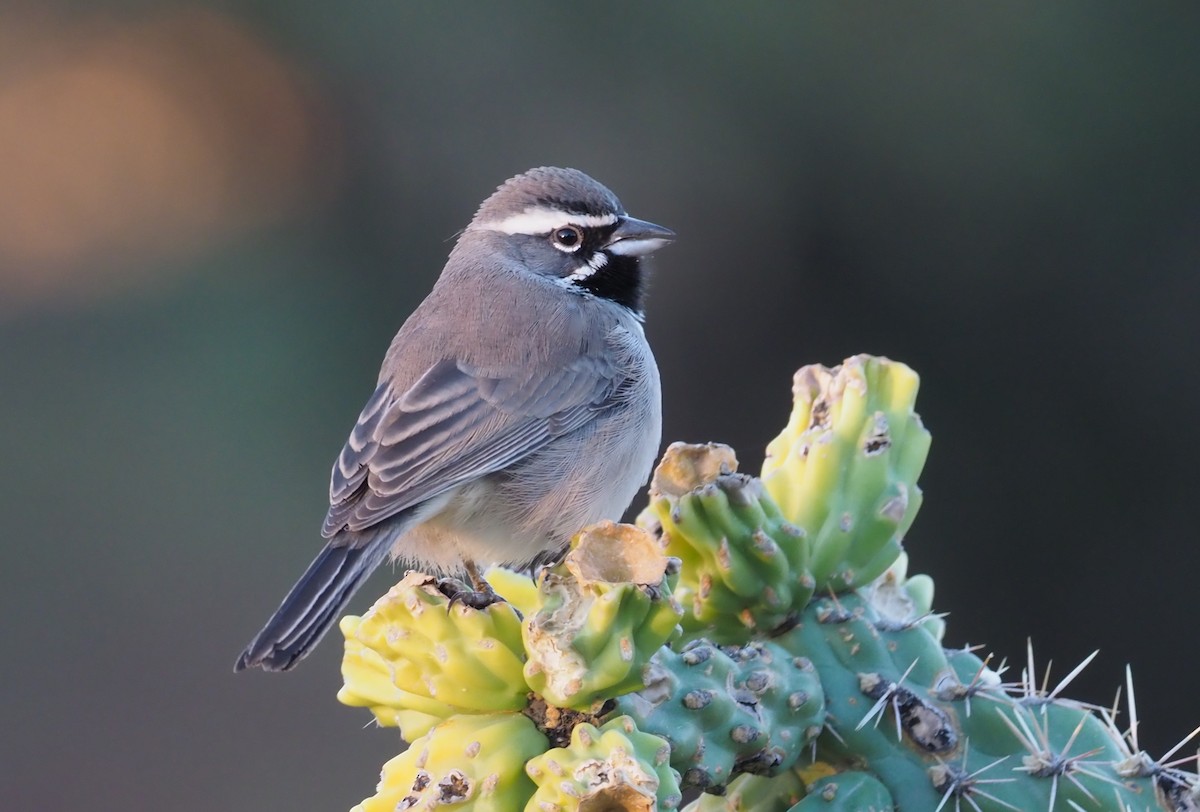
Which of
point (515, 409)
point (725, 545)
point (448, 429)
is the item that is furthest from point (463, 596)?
point (515, 409)

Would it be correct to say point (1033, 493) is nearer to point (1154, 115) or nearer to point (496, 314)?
point (1154, 115)

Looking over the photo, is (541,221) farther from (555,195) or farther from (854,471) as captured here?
(854,471)

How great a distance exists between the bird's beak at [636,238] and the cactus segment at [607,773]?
8.63 ft

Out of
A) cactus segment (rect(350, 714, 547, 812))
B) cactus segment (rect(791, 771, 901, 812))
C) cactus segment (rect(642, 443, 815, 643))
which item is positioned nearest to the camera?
cactus segment (rect(350, 714, 547, 812))

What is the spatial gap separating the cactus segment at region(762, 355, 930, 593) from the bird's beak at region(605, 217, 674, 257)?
1609mm

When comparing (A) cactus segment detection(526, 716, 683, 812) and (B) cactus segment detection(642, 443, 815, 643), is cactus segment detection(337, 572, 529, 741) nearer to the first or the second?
(A) cactus segment detection(526, 716, 683, 812)

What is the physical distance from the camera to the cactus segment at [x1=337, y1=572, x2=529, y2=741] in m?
2.31

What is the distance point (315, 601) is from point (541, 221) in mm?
1836

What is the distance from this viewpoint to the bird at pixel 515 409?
383cm

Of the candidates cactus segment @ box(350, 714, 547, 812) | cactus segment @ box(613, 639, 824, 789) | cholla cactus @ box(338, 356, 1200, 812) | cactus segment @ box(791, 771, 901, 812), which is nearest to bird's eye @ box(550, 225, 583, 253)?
cholla cactus @ box(338, 356, 1200, 812)

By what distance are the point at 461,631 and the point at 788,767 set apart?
674 millimetres

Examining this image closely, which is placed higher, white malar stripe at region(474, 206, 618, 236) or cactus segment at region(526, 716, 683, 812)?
white malar stripe at region(474, 206, 618, 236)

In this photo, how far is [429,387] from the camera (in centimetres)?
417

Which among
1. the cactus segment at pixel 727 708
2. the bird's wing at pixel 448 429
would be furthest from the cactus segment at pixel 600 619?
the bird's wing at pixel 448 429
